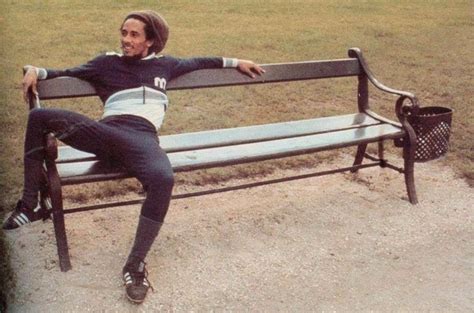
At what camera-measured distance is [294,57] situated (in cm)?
960

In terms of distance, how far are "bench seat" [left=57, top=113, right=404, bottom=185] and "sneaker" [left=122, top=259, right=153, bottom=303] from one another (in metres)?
0.52

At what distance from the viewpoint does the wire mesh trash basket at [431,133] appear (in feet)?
17.6

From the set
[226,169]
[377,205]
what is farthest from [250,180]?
[377,205]

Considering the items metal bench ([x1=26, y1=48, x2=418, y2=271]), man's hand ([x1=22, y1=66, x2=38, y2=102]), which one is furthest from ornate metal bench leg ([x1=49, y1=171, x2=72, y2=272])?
man's hand ([x1=22, y1=66, x2=38, y2=102])

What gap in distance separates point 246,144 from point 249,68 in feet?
1.87

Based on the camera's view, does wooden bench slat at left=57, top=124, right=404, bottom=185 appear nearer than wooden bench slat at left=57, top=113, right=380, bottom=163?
Yes

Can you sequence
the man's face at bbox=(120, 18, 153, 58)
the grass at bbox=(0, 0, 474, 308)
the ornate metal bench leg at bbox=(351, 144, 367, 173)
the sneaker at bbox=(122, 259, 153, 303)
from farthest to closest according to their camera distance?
the grass at bbox=(0, 0, 474, 308) → the ornate metal bench leg at bbox=(351, 144, 367, 173) → the man's face at bbox=(120, 18, 153, 58) → the sneaker at bbox=(122, 259, 153, 303)

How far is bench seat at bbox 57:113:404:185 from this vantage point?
12.4 feet

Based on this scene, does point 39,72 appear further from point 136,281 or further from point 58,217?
point 136,281

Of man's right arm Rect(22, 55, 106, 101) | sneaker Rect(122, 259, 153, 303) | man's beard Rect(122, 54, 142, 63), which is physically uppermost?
man's beard Rect(122, 54, 142, 63)

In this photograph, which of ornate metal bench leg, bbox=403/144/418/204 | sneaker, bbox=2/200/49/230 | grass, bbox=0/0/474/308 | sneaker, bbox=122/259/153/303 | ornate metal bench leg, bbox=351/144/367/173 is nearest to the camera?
sneaker, bbox=122/259/153/303

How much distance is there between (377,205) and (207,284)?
1736 mm

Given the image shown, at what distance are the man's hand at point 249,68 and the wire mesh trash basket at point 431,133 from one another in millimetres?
1482

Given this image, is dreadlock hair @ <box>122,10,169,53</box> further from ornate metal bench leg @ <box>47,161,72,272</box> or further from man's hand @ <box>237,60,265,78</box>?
ornate metal bench leg @ <box>47,161,72,272</box>
